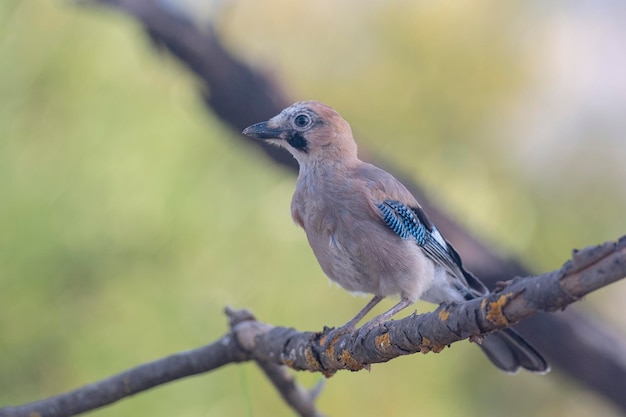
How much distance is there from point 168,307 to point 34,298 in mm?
535

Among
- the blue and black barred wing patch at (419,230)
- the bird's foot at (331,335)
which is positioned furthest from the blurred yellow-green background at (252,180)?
the bird's foot at (331,335)

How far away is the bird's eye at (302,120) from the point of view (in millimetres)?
2920

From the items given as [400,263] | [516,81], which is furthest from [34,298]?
[516,81]

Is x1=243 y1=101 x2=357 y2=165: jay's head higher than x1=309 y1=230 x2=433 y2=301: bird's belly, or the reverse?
x1=243 y1=101 x2=357 y2=165: jay's head

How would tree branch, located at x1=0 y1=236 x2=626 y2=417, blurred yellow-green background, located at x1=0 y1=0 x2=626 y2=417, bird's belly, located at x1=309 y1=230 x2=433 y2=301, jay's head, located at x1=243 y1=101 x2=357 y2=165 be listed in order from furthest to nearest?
blurred yellow-green background, located at x1=0 y1=0 x2=626 y2=417 → jay's head, located at x1=243 y1=101 x2=357 y2=165 → bird's belly, located at x1=309 y1=230 x2=433 y2=301 → tree branch, located at x1=0 y1=236 x2=626 y2=417

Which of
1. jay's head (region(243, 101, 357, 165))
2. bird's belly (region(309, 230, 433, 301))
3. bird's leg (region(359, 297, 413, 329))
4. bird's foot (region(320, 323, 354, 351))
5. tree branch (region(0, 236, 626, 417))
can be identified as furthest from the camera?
jay's head (region(243, 101, 357, 165))

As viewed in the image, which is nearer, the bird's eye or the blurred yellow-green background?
the bird's eye

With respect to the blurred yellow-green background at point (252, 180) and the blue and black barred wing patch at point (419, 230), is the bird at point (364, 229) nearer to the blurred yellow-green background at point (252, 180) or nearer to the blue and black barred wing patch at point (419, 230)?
the blue and black barred wing patch at point (419, 230)

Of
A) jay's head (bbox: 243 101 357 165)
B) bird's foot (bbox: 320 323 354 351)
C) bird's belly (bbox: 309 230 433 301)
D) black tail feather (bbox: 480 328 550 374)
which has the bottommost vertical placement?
black tail feather (bbox: 480 328 550 374)

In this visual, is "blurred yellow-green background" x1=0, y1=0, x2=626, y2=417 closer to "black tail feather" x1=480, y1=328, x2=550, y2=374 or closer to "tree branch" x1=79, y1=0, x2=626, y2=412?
"tree branch" x1=79, y1=0, x2=626, y2=412

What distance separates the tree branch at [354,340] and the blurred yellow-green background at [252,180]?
0.78 meters

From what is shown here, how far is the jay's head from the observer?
2.90m

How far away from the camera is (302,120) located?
293 cm

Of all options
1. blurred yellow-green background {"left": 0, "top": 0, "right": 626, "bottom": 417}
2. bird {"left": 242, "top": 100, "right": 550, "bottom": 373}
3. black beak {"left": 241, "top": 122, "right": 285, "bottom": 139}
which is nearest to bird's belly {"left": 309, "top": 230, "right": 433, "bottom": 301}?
bird {"left": 242, "top": 100, "right": 550, "bottom": 373}
